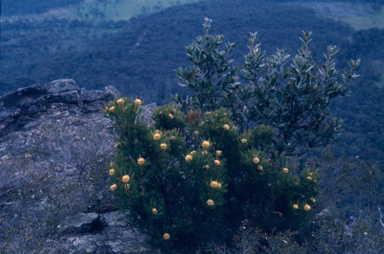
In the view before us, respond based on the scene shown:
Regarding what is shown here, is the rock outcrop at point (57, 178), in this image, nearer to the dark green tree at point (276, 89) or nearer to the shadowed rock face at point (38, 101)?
the shadowed rock face at point (38, 101)

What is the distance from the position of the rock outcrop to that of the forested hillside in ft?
75.9

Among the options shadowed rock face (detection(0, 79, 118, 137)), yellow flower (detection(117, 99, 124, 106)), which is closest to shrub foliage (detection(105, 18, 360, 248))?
yellow flower (detection(117, 99, 124, 106))

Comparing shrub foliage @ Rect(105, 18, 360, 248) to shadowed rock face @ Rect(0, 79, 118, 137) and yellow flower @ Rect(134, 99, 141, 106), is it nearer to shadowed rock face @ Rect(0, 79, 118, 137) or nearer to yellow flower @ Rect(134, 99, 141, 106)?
yellow flower @ Rect(134, 99, 141, 106)

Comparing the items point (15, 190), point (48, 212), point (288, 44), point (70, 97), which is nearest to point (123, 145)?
point (48, 212)

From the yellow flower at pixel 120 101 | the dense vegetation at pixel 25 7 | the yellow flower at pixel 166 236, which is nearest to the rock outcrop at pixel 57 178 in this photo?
the yellow flower at pixel 166 236

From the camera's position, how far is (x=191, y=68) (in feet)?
12.6

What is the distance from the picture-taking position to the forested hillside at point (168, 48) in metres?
33.8

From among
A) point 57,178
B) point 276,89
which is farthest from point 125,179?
point 57,178

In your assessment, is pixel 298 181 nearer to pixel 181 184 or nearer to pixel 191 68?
pixel 181 184

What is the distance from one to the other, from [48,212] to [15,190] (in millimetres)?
961

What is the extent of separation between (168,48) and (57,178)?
68266 millimetres

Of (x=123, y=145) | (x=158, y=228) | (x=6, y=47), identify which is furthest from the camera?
(x=6, y=47)

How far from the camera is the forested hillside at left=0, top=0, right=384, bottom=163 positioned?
33844 millimetres

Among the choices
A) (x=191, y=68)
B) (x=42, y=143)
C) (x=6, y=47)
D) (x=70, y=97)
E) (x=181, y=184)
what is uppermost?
(x=191, y=68)
